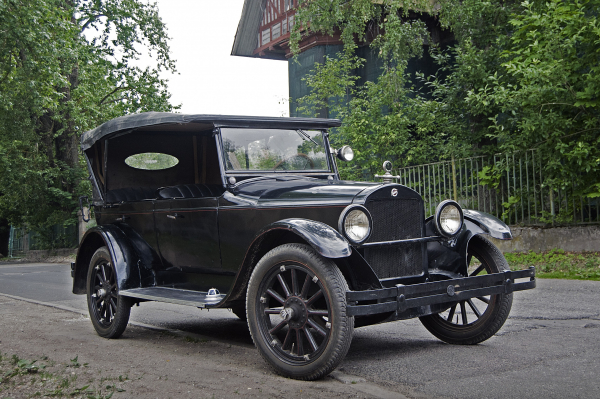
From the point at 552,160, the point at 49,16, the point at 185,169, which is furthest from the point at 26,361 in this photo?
the point at 49,16

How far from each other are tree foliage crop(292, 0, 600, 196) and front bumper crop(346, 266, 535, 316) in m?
6.42

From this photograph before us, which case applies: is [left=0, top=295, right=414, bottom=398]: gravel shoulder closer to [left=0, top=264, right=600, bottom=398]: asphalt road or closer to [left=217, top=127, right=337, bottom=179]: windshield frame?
[left=0, top=264, right=600, bottom=398]: asphalt road

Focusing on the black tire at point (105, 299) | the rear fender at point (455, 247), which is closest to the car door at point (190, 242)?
the black tire at point (105, 299)

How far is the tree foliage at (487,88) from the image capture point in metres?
10.7

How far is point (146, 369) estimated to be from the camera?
4.71 m

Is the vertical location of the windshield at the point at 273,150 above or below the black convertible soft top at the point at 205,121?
below

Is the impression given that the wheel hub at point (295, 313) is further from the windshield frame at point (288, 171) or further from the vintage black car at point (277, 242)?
the windshield frame at point (288, 171)

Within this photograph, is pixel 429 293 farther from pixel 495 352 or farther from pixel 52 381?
pixel 52 381

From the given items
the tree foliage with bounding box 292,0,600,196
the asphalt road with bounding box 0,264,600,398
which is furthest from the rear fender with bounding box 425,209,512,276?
the tree foliage with bounding box 292,0,600,196

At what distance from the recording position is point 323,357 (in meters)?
4.15

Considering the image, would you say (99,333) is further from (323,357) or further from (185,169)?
(323,357)

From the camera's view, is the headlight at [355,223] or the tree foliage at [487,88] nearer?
the headlight at [355,223]

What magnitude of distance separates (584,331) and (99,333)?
469 cm

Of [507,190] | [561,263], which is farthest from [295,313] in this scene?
[507,190]
